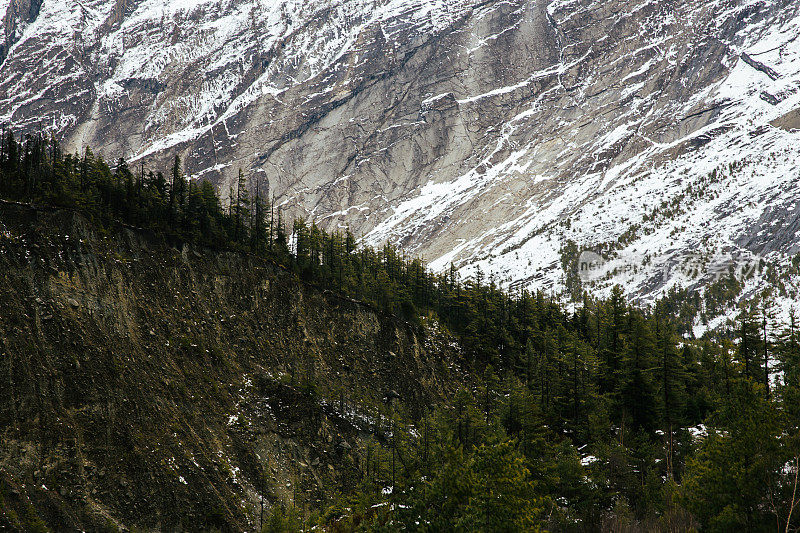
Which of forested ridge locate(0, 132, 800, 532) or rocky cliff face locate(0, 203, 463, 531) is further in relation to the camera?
rocky cliff face locate(0, 203, 463, 531)

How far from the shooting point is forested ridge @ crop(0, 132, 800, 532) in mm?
29078

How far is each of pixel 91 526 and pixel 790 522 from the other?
135 ft

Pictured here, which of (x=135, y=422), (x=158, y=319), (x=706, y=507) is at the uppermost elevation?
(x=158, y=319)

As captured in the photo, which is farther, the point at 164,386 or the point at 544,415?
the point at 544,415

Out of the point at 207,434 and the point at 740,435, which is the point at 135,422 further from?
the point at 740,435

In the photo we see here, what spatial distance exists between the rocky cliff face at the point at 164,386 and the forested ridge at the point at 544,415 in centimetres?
399

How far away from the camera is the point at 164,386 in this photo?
5234cm

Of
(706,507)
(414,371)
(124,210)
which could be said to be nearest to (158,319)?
(124,210)

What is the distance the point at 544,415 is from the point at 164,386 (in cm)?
3758

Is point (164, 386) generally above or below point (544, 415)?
A: above

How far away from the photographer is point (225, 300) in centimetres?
6644

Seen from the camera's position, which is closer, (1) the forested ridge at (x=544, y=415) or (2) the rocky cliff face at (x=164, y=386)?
(1) the forested ridge at (x=544, y=415)

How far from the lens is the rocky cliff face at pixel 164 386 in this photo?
41750 millimetres

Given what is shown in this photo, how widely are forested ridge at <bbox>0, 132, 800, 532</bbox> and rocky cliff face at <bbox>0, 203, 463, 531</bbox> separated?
13.1 feet
